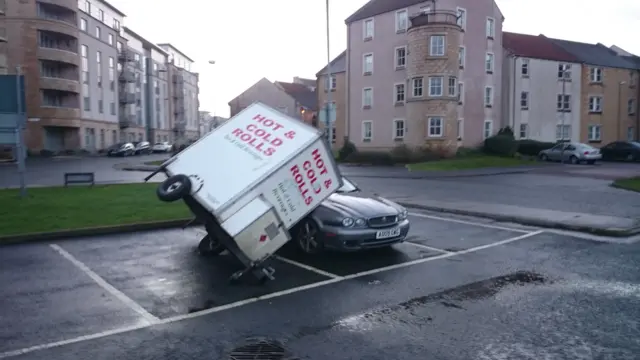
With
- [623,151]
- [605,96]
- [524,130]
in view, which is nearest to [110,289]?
[623,151]

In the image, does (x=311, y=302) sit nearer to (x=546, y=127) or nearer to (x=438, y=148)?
(x=438, y=148)

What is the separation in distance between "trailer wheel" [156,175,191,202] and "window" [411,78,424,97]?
117ft

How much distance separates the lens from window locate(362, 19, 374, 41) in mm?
48188

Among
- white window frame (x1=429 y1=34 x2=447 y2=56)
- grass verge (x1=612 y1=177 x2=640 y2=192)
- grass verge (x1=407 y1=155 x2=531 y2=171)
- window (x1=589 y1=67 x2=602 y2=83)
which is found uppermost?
white window frame (x1=429 y1=34 x2=447 y2=56)

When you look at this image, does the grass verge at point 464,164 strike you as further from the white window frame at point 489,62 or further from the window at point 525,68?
the window at point 525,68

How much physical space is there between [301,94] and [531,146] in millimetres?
44926

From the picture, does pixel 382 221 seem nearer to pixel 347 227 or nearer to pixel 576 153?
pixel 347 227

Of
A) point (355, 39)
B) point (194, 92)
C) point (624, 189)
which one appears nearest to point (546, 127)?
point (355, 39)

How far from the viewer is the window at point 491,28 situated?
4562 cm

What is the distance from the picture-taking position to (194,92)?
4328 inches

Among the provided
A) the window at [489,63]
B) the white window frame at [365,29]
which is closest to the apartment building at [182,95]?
the white window frame at [365,29]

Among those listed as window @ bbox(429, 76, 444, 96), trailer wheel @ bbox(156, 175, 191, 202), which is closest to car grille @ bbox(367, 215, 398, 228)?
trailer wheel @ bbox(156, 175, 191, 202)

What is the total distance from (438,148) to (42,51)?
39.2 m

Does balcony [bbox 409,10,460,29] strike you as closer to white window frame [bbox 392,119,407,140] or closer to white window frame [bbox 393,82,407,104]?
white window frame [bbox 393,82,407,104]
